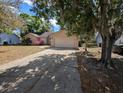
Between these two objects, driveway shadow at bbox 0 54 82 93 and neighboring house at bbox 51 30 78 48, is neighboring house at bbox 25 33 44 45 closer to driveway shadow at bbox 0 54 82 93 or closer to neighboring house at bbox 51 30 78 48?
neighboring house at bbox 51 30 78 48

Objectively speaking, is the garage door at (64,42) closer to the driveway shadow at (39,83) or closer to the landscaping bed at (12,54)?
the landscaping bed at (12,54)

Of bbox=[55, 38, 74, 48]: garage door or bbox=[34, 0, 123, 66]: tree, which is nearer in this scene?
bbox=[34, 0, 123, 66]: tree

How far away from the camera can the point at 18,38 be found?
56469 mm

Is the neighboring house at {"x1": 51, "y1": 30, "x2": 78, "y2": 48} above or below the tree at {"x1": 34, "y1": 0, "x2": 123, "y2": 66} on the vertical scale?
below

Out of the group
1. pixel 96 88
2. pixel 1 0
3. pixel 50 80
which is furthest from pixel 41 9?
pixel 96 88

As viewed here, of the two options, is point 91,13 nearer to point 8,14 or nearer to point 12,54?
point 8,14

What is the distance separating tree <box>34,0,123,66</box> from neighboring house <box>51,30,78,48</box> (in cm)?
2006

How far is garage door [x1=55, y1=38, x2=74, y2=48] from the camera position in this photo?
34.7 metres

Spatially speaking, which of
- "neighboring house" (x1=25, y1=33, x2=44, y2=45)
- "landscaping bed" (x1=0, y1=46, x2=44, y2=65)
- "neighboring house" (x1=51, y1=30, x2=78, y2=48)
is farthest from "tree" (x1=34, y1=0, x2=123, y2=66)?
"neighboring house" (x1=25, y1=33, x2=44, y2=45)

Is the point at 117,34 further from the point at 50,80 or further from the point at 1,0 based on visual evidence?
the point at 1,0

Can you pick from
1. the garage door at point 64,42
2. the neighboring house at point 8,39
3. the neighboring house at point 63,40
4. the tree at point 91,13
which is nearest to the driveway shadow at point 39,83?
the tree at point 91,13

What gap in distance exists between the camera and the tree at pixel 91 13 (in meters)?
11.5

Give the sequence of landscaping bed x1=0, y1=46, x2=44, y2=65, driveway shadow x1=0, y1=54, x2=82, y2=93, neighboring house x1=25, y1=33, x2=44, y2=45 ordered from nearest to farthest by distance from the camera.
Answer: driveway shadow x1=0, y1=54, x2=82, y2=93, landscaping bed x1=0, y1=46, x2=44, y2=65, neighboring house x1=25, y1=33, x2=44, y2=45

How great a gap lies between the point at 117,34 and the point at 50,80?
7292 mm
